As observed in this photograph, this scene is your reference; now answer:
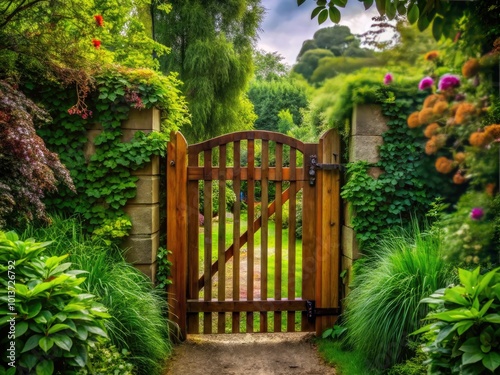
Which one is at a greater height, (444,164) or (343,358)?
(444,164)

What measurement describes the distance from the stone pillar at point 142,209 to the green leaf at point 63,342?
1.78 meters

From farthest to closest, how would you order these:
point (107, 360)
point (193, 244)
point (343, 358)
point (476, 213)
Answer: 1. point (193, 244)
2. point (343, 358)
3. point (107, 360)
4. point (476, 213)

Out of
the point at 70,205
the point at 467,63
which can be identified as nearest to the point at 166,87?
the point at 70,205

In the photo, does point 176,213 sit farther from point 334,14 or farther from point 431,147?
point 431,147

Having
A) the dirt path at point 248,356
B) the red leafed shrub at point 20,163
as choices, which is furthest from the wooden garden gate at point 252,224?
the red leafed shrub at point 20,163

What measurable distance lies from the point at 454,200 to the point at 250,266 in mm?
3038

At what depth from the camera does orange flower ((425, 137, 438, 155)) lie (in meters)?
0.62

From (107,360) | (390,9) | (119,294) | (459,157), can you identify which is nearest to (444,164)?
(459,157)

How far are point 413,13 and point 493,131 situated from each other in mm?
211

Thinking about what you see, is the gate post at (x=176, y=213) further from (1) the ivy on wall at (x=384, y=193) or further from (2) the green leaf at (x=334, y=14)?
(2) the green leaf at (x=334, y=14)

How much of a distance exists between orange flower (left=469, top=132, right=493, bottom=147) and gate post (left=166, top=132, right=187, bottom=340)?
9.86 ft

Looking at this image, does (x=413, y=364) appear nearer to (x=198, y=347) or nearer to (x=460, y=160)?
(x=198, y=347)

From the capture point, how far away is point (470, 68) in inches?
25.6

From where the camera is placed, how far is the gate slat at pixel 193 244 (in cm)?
359
